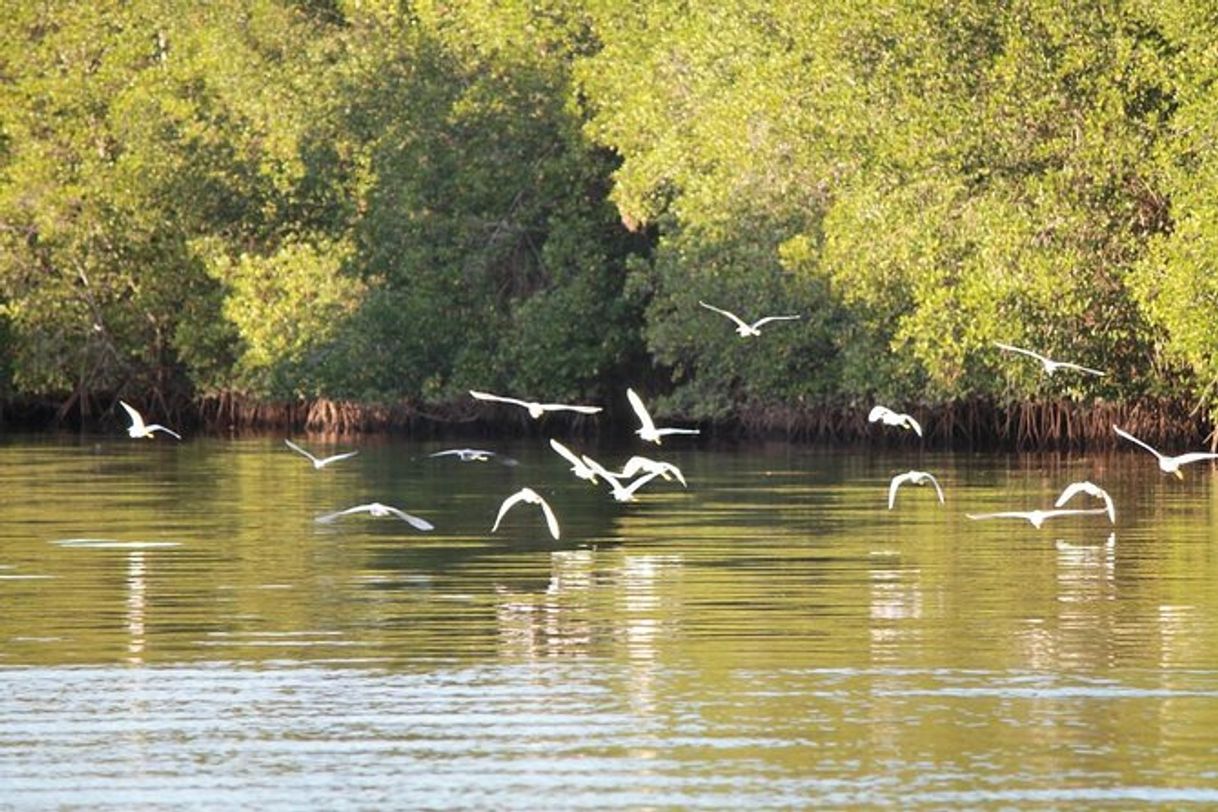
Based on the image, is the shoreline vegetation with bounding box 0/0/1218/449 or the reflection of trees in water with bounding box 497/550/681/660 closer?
the reflection of trees in water with bounding box 497/550/681/660

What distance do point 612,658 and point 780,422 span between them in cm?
3145

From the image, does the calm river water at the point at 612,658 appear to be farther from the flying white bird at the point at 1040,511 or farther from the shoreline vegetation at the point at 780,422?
the shoreline vegetation at the point at 780,422

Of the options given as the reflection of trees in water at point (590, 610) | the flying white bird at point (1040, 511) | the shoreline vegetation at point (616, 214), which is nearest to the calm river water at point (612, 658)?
the reflection of trees in water at point (590, 610)

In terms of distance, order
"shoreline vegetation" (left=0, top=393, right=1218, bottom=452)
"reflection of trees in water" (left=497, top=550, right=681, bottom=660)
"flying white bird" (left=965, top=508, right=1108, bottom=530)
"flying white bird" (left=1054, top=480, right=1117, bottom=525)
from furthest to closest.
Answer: "shoreline vegetation" (left=0, top=393, right=1218, bottom=452) < "flying white bird" (left=965, top=508, right=1108, bottom=530) < "flying white bird" (left=1054, top=480, right=1117, bottom=525) < "reflection of trees in water" (left=497, top=550, right=681, bottom=660)

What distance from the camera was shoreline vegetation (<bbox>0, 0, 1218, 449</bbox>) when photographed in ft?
129

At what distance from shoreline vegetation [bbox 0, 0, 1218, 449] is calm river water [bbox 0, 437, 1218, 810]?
371 inches

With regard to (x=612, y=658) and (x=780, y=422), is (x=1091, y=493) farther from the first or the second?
(x=780, y=422)

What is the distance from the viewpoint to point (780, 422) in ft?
159

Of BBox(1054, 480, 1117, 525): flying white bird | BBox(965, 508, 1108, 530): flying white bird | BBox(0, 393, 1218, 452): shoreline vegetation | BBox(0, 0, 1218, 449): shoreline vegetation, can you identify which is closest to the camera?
BBox(1054, 480, 1117, 525): flying white bird

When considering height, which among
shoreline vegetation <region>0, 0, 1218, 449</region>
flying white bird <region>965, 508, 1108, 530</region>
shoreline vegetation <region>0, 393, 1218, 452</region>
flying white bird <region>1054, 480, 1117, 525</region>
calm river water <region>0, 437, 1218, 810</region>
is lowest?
calm river water <region>0, 437, 1218, 810</region>

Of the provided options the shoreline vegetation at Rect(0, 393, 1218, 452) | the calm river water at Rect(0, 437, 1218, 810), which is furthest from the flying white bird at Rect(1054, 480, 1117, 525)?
the shoreline vegetation at Rect(0, 393, 1218, 452)

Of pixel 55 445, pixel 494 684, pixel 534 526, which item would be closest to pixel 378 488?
pixel 534 526

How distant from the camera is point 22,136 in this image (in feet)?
198

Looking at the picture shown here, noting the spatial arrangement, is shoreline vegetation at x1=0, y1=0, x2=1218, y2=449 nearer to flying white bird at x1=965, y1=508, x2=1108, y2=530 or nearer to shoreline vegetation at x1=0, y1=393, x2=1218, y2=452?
shoreline vegetation at x1=0, y1=393, x2=1218, y2=452
